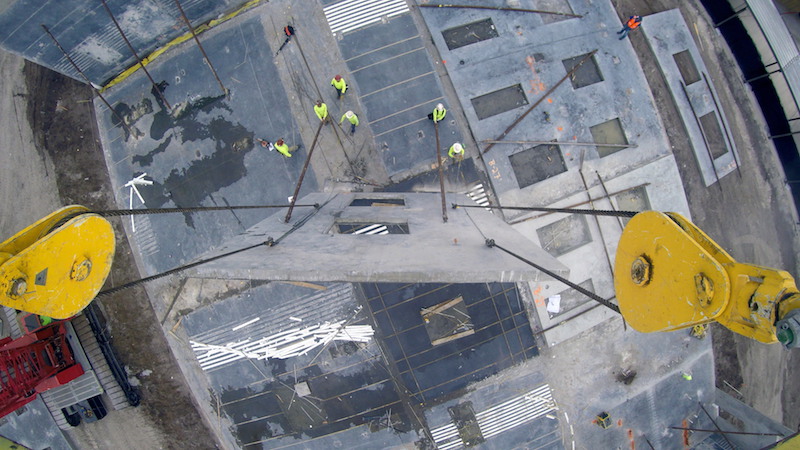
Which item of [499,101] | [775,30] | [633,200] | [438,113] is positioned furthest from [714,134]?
[438,113]

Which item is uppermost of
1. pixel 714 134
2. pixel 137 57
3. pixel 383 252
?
pixel 137 57

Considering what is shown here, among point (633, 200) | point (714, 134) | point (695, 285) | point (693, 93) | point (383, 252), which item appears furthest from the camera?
point (714, 134)

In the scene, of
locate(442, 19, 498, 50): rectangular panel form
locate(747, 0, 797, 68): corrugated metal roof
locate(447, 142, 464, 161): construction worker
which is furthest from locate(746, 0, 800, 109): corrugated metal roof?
locate(447, 142, 464, 161): construction worker

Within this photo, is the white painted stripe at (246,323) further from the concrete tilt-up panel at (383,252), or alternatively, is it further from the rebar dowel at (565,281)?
the rebar dowel at (565,281)

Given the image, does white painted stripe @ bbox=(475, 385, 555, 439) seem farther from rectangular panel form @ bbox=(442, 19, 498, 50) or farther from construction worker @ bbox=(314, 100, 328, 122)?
rectangular panel form @ bbox=(442, 19, 498, 50)

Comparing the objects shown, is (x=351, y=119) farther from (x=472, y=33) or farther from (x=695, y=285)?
(x=695, y=285)

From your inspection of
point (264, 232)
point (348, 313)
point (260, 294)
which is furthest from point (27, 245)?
point (348, 313)
